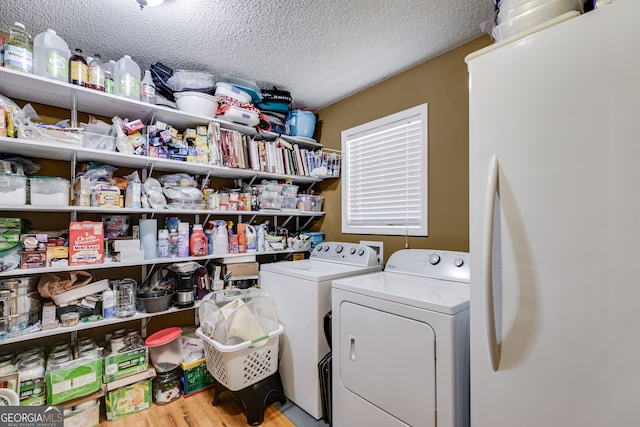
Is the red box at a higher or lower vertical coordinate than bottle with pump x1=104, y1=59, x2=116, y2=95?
lower

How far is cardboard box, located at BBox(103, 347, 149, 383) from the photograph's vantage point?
5.78 feet

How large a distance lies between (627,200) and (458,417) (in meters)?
0.99

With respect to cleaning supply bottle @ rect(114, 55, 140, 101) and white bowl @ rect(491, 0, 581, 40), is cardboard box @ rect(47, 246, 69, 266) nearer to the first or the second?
cleaning supply bottle @ rect(114, 55, 140, 101)

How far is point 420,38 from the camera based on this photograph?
182cm

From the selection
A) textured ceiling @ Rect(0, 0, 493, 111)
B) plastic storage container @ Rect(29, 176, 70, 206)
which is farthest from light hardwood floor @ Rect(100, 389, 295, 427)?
textured ceiling @ Rect(0, 0, 493, 111)

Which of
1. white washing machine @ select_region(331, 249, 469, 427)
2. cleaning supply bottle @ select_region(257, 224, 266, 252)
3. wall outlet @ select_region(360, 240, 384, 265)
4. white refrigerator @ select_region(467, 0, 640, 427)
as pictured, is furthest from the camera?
cleaning supply bottle @ select_region(257, 224, 266, 252)

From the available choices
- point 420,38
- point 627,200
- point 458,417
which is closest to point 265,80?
point 420,38

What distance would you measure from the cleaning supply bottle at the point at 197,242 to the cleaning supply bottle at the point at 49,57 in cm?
115

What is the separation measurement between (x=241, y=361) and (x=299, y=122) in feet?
6.61

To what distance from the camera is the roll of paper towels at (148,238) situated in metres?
1.97

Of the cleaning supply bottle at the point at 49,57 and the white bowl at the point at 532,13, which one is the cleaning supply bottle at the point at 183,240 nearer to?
the cleaning supply bottle at the point at 49,57

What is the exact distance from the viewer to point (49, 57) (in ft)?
5.19

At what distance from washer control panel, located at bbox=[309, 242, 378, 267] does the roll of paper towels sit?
1.21 metres

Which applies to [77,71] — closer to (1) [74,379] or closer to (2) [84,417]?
(1) [74,379]
